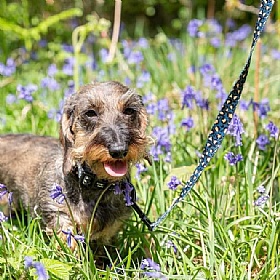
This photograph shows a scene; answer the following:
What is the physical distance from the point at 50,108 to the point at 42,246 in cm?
279

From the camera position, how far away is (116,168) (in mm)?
3230

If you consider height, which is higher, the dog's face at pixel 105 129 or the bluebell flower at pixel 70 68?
the bluebell flower at pixel 70 68

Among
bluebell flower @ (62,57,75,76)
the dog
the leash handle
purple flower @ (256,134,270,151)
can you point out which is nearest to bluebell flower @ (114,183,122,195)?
the dog

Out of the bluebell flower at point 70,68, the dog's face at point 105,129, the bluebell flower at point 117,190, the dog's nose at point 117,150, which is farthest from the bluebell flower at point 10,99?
the dog's nose at point 117,150

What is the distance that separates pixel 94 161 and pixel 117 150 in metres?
0.19

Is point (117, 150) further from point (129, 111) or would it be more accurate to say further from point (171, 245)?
point (171, 245)

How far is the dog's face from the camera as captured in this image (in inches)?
126

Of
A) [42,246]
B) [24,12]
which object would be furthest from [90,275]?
[24,12]

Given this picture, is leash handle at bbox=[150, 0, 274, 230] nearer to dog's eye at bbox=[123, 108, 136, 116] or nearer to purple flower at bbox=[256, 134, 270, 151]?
dog's eye at bbox=[123, 108, 136, 116]

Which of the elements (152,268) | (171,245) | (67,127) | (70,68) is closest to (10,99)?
(70,68)

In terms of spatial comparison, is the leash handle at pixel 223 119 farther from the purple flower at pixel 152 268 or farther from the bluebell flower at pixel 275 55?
the bluebell flower at pixel 275 55

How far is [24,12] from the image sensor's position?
791cm

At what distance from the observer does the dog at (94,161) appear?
3.23 meters

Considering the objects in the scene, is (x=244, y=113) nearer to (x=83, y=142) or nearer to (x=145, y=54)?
(x=145, y=54)
